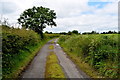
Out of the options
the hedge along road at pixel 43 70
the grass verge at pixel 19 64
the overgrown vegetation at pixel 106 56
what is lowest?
the hedge along road at pixel 43 70

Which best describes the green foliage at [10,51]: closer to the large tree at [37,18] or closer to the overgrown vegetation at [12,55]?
the overgrown vegetation at [12,55]

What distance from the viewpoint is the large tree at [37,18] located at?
42309mm

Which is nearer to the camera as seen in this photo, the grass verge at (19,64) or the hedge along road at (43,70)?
the grass verge at (19,64)

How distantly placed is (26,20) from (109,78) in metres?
39.2

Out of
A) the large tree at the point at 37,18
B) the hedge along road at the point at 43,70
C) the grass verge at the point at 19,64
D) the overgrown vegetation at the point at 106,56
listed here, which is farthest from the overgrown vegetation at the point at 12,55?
the large tree at the point at 37,18

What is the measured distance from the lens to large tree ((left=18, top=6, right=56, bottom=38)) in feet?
139

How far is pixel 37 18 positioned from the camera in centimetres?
→ 4244

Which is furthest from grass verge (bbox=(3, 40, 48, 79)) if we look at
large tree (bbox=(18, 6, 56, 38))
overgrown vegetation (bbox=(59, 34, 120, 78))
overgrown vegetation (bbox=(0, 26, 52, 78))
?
large tree (bbox=(18, 6, 56, 38))

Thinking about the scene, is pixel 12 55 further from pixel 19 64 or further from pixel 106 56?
pixel 106 56

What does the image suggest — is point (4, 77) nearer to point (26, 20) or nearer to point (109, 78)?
point (109, 78)

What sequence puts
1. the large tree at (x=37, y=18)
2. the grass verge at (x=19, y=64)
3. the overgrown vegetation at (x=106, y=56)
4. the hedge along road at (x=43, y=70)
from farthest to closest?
1. the large tree at (x=37, y=18)
2. the hedge along road at (x=43, y=70)
3. the grass verge at (x=19, y=64)
4. the overgrown vegetation at (x=106, y=56)

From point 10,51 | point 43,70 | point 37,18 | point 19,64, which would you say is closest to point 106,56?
point 43,70

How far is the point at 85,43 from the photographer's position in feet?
40.3

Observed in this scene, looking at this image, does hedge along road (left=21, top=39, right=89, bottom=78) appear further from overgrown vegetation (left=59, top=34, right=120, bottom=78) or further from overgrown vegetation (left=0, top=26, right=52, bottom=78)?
overgrown vegetation (left=59, top=34, right=120, bottom=78)
